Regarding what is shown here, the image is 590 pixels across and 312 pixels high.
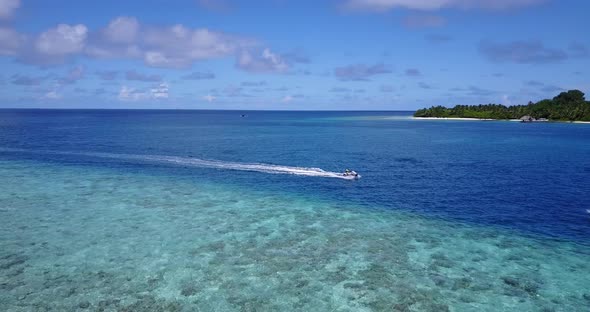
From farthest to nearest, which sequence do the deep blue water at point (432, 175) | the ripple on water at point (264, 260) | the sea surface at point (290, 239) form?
1. the deep blue water at point (432, 175)
2. the sea surface at point (290, 239)
3. the ripple on water at point (264, 260)

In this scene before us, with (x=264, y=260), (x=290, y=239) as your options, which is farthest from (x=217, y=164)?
(x=264, y=260)

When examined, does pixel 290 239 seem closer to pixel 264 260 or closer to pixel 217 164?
pixel 264 260

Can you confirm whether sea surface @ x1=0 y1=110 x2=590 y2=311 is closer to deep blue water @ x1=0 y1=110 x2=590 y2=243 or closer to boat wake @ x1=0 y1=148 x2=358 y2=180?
deep blue water @ x1=0 y1=110 x2=590 y2=243

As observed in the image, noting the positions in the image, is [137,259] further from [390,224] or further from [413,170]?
[413,170]

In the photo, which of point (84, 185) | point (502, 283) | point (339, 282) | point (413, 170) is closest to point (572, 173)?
point (413, 170)

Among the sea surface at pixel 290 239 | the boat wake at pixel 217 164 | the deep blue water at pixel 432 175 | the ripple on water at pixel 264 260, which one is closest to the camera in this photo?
the ripple on water at pixel 264 260

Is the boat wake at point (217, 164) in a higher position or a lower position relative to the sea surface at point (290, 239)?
higher

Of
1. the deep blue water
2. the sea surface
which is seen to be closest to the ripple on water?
the sea surface

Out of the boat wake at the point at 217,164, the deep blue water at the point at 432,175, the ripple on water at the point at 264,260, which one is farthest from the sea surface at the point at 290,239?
the boat wake at the point at 217,164

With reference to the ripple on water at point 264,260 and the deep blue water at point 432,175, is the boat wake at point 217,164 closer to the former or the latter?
the deep blue water at point 432,175
